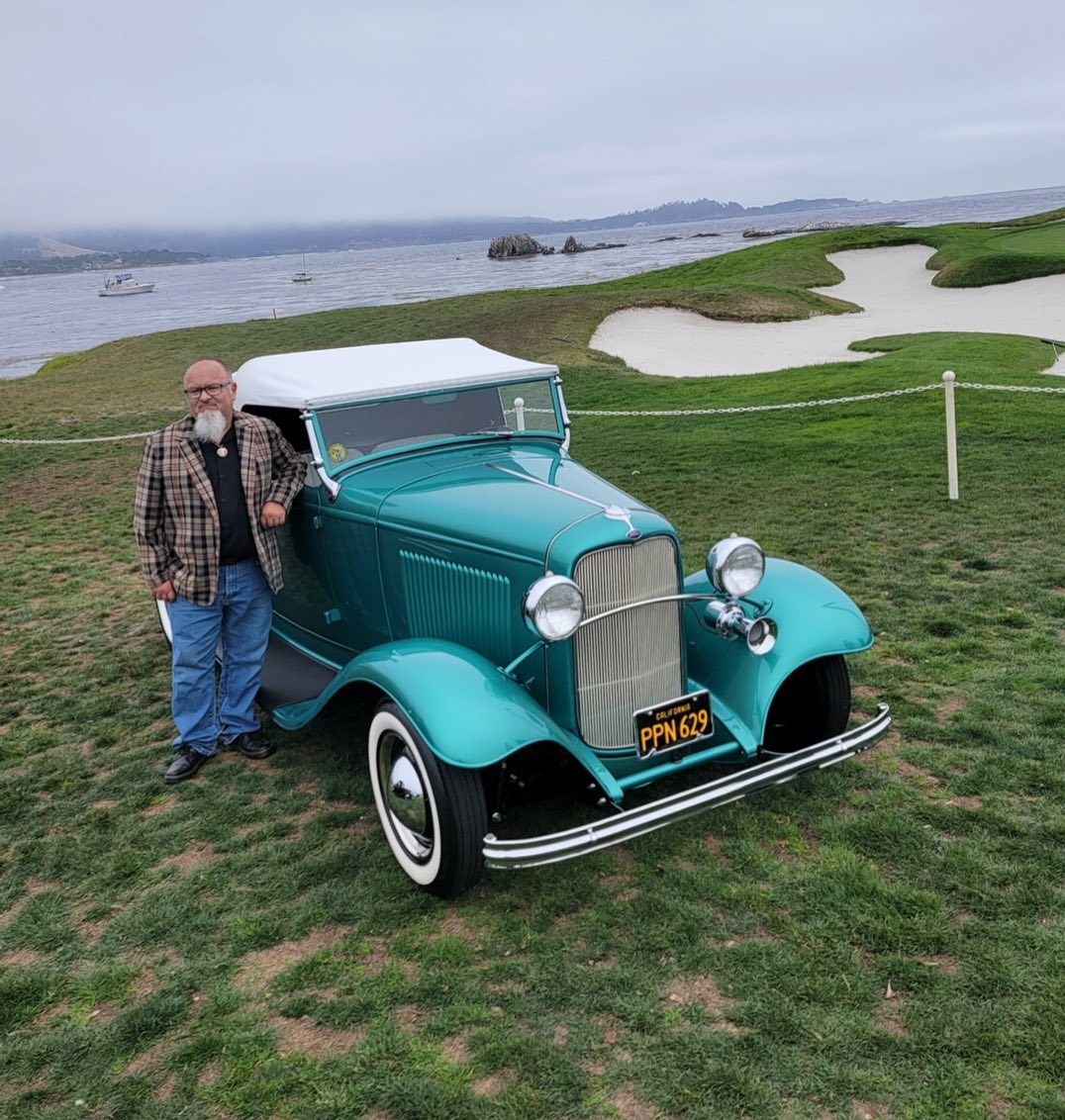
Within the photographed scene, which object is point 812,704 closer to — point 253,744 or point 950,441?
point 253,744

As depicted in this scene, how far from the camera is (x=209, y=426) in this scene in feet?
14.8

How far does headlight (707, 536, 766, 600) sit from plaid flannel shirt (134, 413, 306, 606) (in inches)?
86.7

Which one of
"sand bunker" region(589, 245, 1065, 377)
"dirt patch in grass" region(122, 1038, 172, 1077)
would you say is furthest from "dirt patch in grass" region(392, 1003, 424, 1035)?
"sand bunker" region(589, 245, 1065, 377)

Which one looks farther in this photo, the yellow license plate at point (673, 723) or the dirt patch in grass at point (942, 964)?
the yellow license plate at point (673, 723)

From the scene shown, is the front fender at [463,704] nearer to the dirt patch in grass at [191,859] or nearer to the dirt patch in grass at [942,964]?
the dirt patch in grass at [191,859]

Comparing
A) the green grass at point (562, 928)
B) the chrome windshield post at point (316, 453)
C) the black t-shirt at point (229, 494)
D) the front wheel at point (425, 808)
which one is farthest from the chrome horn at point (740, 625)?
the black t-shirt at point (229, 494)

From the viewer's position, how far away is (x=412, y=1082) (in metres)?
2.73

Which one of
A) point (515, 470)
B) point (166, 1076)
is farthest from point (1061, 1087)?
point (515, 470)

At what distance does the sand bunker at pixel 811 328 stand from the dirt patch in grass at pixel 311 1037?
17749mm

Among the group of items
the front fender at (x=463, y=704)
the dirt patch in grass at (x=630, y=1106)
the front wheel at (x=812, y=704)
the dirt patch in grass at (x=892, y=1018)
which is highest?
the front fender at (x=463, y=704)

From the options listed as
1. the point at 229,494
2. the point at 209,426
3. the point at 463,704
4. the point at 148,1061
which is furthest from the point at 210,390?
the point at 148,1061

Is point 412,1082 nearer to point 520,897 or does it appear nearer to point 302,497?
point 520,897

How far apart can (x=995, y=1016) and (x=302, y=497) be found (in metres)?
3.88

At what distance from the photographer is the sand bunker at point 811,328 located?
803 inches
